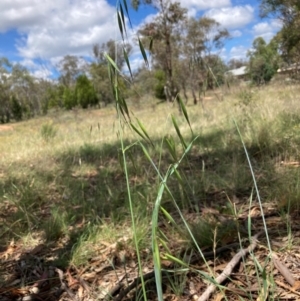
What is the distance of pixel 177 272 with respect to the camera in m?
1.34

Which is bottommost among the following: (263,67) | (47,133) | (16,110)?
(47,133)

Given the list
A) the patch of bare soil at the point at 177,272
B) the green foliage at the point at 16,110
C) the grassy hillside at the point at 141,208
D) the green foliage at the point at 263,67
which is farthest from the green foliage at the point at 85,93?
the patch of bare soil at the point at 177,272

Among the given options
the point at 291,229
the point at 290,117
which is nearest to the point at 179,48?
the point at 290,117

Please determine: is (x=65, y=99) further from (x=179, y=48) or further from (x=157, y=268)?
(x=157, y=268)

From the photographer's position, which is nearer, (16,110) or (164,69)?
(164,69)

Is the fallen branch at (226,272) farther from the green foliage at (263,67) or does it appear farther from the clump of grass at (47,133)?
the green foliage at (263,67)

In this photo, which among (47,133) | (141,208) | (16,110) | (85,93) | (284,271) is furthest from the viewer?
(16,110)

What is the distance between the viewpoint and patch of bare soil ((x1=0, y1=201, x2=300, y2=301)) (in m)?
1.22

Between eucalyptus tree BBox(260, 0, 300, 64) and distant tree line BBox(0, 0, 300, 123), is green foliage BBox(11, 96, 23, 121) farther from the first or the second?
eucalyptus tree BBox(260, 0, 300, 64)

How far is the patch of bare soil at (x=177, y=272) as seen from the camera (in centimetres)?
122

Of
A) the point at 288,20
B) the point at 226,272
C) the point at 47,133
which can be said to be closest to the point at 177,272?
the point at 226,272

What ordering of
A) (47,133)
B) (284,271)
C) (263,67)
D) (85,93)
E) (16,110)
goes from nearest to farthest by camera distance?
(284,271)
(47,133)
(263,67)
(85,93)
(16,110)

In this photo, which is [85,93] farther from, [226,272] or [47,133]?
[226,272]

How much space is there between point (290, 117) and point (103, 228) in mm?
2756
